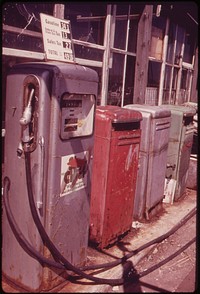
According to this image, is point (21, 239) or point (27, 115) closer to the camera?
point (27, 115)

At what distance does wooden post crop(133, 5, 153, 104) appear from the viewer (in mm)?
5770

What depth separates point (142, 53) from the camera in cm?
593

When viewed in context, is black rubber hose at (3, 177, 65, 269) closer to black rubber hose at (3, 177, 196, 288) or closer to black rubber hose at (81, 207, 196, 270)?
black rubber hose at (3, 177, 196, 288)

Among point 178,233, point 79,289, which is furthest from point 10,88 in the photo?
point 178,233

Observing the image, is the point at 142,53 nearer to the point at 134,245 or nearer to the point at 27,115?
the point at 134,245

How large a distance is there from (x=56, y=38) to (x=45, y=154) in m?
1.04

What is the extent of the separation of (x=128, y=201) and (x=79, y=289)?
1.27m

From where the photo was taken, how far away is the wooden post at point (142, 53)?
577 centimetres

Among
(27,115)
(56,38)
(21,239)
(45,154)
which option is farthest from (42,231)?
(56,38)

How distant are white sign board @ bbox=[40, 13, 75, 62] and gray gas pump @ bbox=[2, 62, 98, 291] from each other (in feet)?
0.59

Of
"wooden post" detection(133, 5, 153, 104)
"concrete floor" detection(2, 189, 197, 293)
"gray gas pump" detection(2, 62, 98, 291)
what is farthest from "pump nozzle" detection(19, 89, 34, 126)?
"wooden post" detection(133, 5, 153, 104)

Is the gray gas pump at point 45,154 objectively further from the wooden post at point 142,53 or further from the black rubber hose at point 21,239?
the wooden post at point 142,53

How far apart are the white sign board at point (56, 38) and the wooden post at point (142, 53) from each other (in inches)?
127

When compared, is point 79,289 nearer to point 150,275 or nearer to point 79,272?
point 79,272
